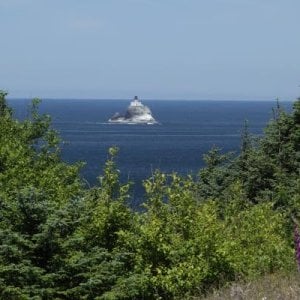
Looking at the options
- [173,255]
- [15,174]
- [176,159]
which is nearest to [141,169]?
[176,159]

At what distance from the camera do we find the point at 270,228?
46.6 feet

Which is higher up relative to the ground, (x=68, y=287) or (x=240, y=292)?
(x=240, y=292)

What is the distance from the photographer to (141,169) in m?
71.7

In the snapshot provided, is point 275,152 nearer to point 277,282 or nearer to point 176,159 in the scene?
point 277,282

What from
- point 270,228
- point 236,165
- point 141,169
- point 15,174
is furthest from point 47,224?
point 141,169

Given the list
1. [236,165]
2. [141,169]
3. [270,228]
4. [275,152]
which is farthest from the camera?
[141,169]

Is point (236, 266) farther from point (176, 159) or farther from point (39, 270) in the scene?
point (176, 159)

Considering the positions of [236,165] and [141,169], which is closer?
[236,165]

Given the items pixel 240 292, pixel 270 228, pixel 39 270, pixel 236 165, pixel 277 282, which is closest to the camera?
pixel 240 292

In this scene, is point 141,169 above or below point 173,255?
below

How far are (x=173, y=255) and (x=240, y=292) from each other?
4.97 metres

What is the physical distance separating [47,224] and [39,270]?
0.68 meters

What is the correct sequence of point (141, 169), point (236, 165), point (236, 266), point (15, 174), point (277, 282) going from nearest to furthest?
1. point (277, 282)
2. point (236, 266)
3. point (15, 174)
4. point (236, 165)
5. point (141, 169)

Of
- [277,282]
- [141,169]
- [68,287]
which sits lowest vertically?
[141,169]
